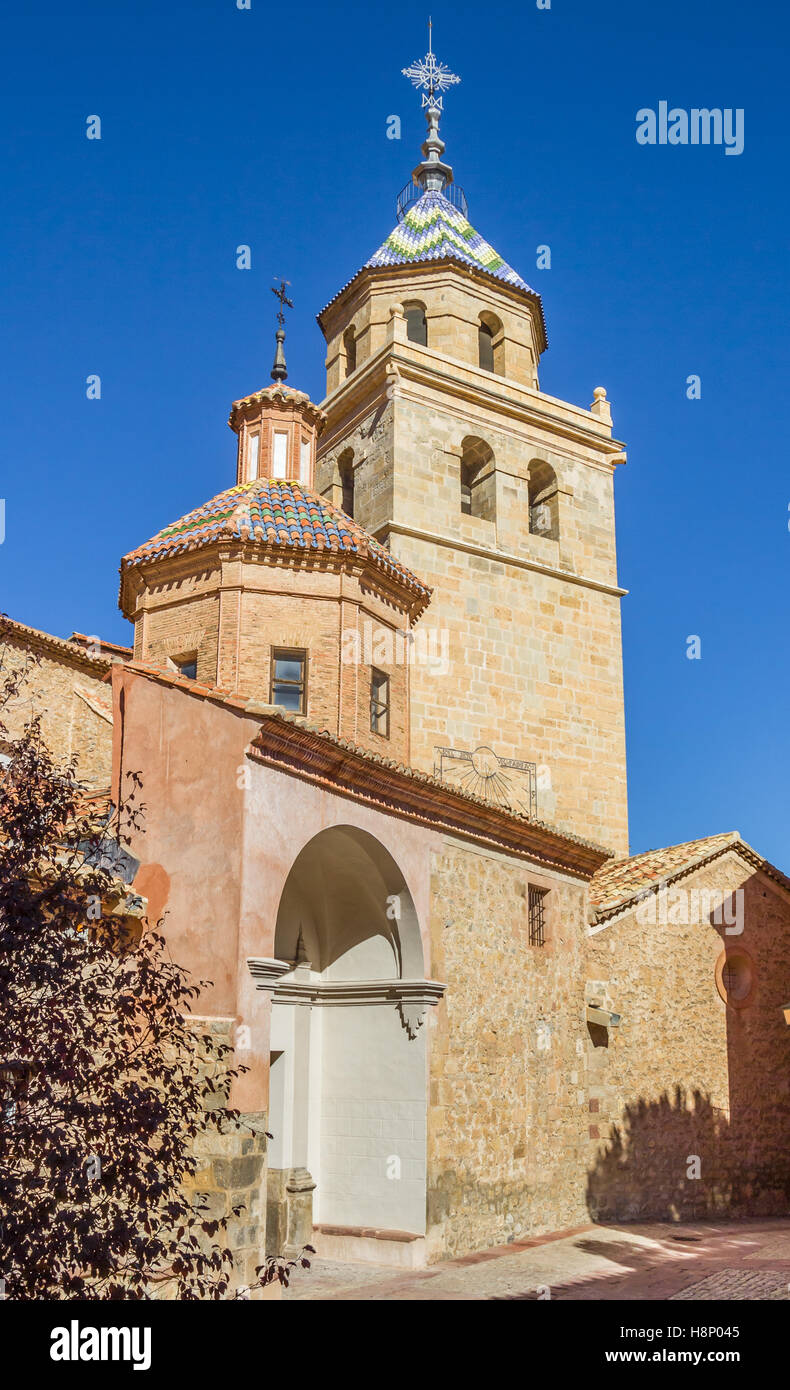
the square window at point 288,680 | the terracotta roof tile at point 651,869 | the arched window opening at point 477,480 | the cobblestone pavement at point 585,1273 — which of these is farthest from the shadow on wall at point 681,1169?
the arched window opening at point 477,480

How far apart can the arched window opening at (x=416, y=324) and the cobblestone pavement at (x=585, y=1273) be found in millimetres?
17770

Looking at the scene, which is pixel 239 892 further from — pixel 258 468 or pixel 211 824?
pixel 258 468

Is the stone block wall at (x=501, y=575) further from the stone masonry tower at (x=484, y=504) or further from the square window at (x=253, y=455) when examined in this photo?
the square window at (x=253, y=455)

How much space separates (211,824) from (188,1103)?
4.97m


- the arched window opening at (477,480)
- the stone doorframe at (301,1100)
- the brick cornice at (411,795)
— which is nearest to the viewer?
the brick cornice at (411,795)

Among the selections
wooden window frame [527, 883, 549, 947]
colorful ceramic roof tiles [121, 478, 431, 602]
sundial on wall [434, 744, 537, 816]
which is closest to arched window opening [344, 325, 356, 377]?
colorful ceramic roof tiles [121, 478, 431, 602]

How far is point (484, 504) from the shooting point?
81.0 feet

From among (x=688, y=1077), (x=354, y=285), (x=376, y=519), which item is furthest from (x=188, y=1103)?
(x=354, y=285)

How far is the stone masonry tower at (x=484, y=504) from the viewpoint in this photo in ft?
74.3

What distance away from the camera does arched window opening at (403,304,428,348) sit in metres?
25.8

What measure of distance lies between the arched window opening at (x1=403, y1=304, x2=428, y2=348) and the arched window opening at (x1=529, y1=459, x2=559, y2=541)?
3.59 meters

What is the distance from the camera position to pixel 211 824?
1120cm

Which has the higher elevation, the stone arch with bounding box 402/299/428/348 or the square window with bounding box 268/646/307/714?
the stone arch with bounding box 402/299/428/348

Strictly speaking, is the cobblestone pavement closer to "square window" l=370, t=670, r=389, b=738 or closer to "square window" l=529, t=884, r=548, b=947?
"square window" l=529, t=884, r=548, b=947
